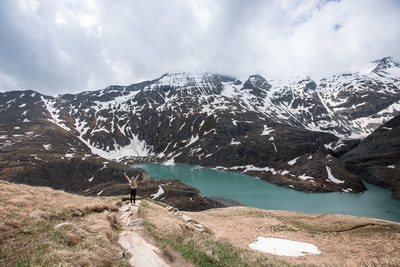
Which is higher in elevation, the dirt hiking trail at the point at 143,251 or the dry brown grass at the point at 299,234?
the dirt hiking trail at the point at 143,251

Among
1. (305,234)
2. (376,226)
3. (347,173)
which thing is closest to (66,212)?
(305,234)

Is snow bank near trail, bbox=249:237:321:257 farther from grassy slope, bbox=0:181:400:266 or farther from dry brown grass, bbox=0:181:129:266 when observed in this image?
dry brown grass, bbox=0:181:129:266

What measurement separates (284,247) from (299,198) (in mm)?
115220

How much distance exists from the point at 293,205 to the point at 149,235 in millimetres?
110685

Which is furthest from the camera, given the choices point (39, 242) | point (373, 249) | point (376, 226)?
point (376, 226)

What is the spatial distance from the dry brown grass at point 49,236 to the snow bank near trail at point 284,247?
12.5 m

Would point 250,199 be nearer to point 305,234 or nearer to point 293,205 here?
point 293,205

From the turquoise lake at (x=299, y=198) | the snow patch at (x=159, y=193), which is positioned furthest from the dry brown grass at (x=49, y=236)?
the turquoise lake at (x=299, y=198)

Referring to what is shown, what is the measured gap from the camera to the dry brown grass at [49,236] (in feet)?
32.8

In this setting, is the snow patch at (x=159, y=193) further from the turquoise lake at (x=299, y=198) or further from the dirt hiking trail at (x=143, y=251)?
the dirt hiking trail at (x=143, y=251)

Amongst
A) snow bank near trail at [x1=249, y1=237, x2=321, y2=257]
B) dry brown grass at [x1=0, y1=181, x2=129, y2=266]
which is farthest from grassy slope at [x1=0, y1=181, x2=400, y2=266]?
snow bank near trail at [x1=249, y1=237, x2=321, y2=257]

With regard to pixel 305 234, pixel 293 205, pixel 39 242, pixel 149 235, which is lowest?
pixel 293 205

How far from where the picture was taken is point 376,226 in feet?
100.0

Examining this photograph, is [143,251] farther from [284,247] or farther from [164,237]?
[284,247]
